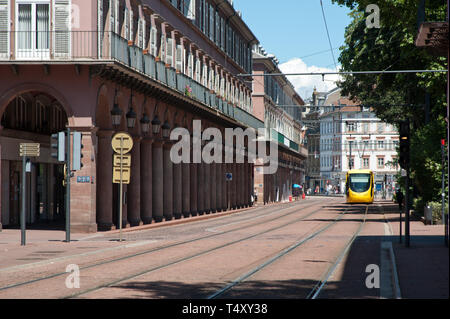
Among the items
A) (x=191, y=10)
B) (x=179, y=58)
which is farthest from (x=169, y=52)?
(x=191, y=10)

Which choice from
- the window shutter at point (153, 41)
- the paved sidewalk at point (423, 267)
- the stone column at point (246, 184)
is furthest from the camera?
the stone column at point (246, 184)

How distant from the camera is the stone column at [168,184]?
151 ft

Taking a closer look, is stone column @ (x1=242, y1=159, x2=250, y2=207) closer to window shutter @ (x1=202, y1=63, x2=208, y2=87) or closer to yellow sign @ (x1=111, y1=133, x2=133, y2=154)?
window shutter @ (x1=202, y1=63, x2=208, y2=87)

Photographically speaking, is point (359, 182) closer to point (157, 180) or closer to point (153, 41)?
point (157, 180)

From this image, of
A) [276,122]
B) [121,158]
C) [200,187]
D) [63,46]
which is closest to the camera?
[121,158]

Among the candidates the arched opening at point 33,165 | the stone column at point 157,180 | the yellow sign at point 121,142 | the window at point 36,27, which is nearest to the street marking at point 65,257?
the yellow sign at point 121,142

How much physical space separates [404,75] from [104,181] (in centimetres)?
1825

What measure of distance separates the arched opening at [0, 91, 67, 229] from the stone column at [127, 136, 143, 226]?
127 inches

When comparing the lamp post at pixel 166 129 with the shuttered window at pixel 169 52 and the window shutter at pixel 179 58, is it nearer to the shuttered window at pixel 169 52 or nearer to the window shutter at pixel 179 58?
the shuttered window at pixel 169 52

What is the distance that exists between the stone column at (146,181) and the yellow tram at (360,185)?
112 ft

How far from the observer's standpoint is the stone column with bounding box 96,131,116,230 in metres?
34.7

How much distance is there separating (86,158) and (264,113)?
198 feet

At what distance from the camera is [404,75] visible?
149 feet

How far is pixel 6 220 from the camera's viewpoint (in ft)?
116
